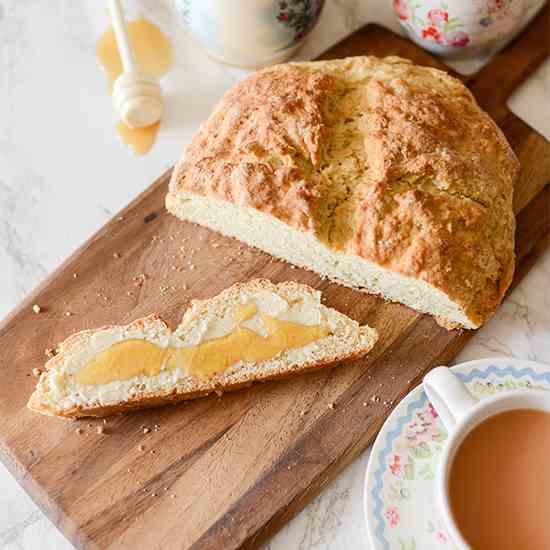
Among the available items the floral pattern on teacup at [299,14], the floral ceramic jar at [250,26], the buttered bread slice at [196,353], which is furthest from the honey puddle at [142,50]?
the buttered bread slice at [196,353]

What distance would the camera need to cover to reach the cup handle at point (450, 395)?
2713mm

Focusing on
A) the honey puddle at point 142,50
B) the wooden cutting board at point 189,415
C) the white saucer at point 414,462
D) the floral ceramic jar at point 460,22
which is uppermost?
the honey puddle at point 142,50

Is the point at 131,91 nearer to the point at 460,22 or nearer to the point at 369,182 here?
the point at 369,182

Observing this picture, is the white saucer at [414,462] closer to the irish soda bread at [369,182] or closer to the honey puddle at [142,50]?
the irish soda bread at [369,182]

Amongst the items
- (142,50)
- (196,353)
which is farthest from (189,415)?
Result: (142,50)

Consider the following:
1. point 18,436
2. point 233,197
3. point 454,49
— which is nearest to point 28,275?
point 18,436

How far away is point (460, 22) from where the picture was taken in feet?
12.1

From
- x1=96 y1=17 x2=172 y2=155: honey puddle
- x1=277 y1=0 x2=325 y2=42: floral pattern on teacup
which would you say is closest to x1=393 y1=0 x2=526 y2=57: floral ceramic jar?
x1=277 y1=0 x2=325 y2=42: floral pattern on teacup

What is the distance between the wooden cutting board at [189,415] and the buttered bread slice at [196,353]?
0.09 metres

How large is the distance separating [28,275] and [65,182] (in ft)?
1.43

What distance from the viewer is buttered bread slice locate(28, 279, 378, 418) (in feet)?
10.4

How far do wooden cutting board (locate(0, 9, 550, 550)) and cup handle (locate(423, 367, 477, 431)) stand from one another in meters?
0.41

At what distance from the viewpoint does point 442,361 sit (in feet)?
10.8

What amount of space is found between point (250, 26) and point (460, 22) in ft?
2.80
